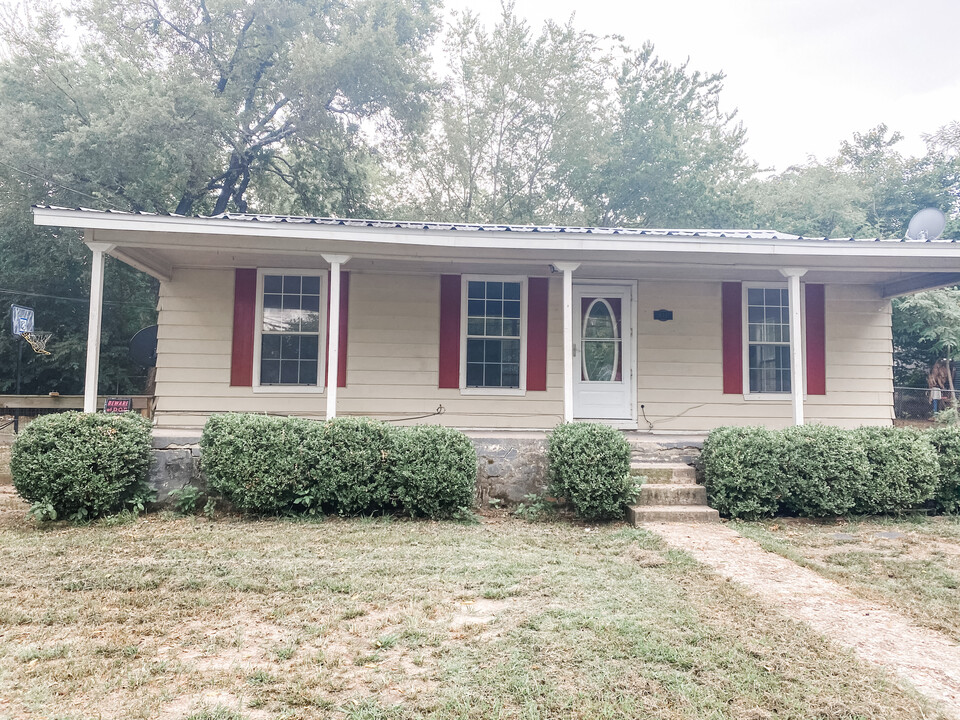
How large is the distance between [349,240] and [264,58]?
12401mm

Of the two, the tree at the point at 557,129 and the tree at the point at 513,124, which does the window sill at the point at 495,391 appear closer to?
the tree at the point at 557,129

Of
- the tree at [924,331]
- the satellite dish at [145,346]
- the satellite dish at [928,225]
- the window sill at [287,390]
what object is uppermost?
the satellite dish at [928,225]

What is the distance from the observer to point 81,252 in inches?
550

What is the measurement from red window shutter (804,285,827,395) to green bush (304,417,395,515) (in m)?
5.82

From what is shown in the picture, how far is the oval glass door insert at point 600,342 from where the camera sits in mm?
7863

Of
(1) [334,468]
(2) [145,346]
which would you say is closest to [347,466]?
(1) [334,468]

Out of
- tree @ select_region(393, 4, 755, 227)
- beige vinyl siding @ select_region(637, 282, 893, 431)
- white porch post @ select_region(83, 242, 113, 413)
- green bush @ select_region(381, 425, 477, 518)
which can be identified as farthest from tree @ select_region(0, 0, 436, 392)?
beige vinyl siding @ select_region(637, 282, 893, 431)

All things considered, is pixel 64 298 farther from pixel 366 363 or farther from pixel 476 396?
pixel 476 396

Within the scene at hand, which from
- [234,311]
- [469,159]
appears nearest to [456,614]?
[234,311]

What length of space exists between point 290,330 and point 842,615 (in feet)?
21.1

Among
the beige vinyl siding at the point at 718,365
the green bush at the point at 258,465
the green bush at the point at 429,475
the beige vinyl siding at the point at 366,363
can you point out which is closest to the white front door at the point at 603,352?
the beige vinyl siding at the point at 718,365

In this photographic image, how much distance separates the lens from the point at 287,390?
7434 millimetres

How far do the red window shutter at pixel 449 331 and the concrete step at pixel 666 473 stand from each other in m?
2.66

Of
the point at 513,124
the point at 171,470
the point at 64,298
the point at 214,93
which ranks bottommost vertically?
the point at 171,470
